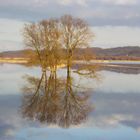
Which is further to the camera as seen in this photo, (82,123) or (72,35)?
(72,35)

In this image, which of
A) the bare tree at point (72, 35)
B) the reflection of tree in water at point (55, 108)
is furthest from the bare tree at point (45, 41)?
the reflection of tree in water at point (55, 108)

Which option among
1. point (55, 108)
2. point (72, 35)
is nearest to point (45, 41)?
point (72, 35)

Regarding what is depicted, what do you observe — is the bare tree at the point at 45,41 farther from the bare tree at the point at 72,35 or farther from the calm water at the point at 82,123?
the calm water at the point at 82,123

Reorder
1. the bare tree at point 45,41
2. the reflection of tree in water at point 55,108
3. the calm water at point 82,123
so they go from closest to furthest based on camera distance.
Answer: the calm water at point 82,123, the reflection of tree in water at point 55,108, the bare tree at point 45,41

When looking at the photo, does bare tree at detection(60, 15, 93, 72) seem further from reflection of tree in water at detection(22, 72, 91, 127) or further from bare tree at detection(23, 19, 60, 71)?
reflection of tree in water at detection(22, 72, 91, 127)

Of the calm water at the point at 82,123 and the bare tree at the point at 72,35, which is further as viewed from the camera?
the bare tree at the point at 72,35

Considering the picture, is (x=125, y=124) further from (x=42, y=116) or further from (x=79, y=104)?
(x=79, y=104)

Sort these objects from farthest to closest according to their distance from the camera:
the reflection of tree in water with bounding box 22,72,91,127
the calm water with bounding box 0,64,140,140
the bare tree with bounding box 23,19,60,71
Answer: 1. the bare tree with bounding box 23,19,60,71
2. the reflection of tree in water with bounding box 22,72,91,127
3. the calm water with bounding box 0,64,140,140

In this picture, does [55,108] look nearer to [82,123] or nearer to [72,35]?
[82,123]

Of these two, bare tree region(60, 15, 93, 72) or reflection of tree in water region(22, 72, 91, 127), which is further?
bare tree region(60, 15, 93, 72)

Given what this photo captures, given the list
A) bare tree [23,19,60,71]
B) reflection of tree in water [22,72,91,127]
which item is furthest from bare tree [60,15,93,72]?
reflection of tree in water [22,72,91,127]

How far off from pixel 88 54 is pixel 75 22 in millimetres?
4683

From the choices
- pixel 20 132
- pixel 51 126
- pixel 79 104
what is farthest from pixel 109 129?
pixel 79 104

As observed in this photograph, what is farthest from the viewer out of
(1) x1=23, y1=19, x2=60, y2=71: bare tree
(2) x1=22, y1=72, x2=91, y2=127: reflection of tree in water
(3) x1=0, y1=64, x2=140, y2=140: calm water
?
(1) x1=23, y1=19, x2=60, y2=71: bare tree
